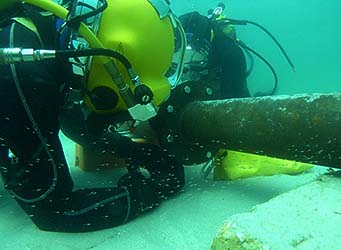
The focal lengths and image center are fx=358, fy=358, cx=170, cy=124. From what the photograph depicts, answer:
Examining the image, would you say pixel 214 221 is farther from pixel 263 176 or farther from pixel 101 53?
pixel 101 53

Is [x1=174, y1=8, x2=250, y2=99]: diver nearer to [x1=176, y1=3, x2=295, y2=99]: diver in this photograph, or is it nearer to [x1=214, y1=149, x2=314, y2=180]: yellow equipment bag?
[x1=176, y1=3, x2=295, y2=99]: diver

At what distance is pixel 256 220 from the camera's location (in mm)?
1308

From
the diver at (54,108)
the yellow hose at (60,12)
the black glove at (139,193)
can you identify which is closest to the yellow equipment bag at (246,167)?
the black glove at (139,193)

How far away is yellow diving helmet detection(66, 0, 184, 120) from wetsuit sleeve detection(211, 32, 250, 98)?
7.63 ft

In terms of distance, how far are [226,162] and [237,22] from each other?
2.59m

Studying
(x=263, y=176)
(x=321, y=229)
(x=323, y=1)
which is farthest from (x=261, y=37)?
(x=321, y=229)

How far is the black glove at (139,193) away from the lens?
2236 millimetres

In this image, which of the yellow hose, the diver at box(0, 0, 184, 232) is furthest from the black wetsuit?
the yellow hose

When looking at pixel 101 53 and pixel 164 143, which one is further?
pixel 164 143

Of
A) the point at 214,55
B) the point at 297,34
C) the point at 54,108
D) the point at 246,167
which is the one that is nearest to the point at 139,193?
the point at 54,108

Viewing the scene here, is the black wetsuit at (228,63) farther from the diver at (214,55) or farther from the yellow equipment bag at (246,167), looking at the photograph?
the yellow equipment bag at (246,167)

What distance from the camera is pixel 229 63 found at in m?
4.66

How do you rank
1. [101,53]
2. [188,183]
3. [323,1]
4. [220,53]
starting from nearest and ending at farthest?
[101,53]
[188,183]
[220,53]
[323,1]

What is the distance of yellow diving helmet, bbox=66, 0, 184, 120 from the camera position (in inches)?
78.1
